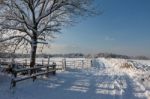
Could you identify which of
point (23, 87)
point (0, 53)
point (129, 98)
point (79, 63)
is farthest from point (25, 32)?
point (79, 63)

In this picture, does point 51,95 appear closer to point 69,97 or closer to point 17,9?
point 69,97

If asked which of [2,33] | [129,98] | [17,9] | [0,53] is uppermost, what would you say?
[17,9]

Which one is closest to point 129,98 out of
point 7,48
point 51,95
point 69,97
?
point 69,97

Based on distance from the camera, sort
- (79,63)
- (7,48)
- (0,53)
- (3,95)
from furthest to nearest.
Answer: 1. (79,63)
2. (7,48)
3. (0,53)
4. (3,95)

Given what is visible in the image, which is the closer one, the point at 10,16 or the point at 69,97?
the point at 69,97

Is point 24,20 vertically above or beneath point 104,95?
above

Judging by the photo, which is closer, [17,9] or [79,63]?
[17,9]

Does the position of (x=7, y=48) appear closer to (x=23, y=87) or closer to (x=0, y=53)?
(x=0, y=53)

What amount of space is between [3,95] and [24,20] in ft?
42.4

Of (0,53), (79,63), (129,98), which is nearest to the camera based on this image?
(129,98)

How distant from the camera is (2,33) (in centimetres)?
2620

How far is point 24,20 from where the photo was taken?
86.2 feet

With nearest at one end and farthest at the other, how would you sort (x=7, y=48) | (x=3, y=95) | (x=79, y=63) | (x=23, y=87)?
(x=3, y=95) → (x=23, y=87) → (x=7, y=48) → (x=79, y=63)

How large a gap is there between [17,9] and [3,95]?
13147 millimetres
